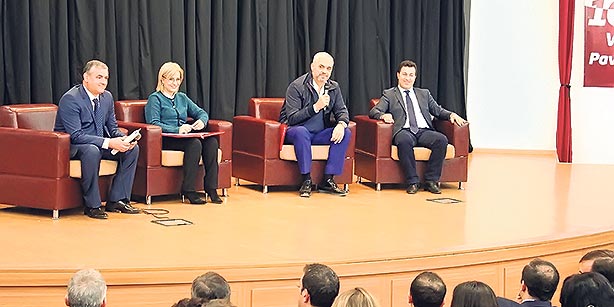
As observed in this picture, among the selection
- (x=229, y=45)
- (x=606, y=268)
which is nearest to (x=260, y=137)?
(x=229, y=45)

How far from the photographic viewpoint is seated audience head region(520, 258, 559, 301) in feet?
12.3

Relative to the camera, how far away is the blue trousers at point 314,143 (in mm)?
7309

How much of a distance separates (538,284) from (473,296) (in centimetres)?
58

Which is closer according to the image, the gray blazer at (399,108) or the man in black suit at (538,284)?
the man in black suit at (538,284)

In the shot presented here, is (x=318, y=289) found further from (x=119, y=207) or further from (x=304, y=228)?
(x=119, y=207)

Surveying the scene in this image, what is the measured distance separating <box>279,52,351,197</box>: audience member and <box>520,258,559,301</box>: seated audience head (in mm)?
3647

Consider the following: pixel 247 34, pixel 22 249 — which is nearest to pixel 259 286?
pixel 22 249

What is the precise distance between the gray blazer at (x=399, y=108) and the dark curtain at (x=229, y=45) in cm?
127

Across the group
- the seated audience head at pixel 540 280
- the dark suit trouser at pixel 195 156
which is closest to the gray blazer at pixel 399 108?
the dark suit trouser at pixel 195 156

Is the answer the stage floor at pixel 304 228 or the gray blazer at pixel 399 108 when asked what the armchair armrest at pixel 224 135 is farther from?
the gray blazer at pixel 399 108

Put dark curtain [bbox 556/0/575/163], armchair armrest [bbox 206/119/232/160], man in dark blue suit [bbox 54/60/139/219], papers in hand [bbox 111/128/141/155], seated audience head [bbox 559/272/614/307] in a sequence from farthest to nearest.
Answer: dark curtain [bbox 556/0/575/163], armchair armrest [bbox 206/119/232/160], papers in hand [bbox 111/128/141/155], man in dark blue suit [bbox 54/60/139/219], seated audience head [bbox 559/272/614/307]

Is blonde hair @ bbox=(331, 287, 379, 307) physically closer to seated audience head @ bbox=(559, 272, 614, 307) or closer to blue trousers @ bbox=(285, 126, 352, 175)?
seated audience head @ bbox=(559, 272, 614, 307)

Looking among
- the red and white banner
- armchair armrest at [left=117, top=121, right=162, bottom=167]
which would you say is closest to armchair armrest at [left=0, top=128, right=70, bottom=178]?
armchair armrest at [left=117, top=121, right=162, bottom=167]

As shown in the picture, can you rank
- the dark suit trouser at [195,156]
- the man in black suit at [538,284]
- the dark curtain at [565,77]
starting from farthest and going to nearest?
the dark curtain at [565,77]
the dark suit trouser at [195,156]
the man in black suit at [538,284]
